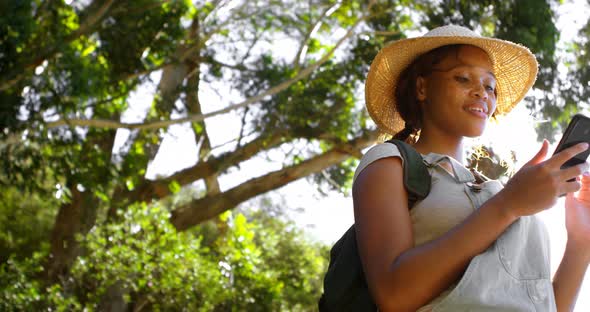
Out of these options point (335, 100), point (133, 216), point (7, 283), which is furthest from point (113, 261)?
point (335, 100)

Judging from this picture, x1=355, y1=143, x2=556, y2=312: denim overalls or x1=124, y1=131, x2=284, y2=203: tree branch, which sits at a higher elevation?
x1=124, y1=131, x2=284, y2=203: tree branch

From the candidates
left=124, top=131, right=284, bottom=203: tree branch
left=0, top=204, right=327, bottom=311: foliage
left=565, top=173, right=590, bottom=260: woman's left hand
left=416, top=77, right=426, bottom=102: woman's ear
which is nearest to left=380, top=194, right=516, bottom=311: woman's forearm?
left=565, top=173, right=590, bottom=260: woman's left hand

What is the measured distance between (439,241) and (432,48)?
0.76 metres

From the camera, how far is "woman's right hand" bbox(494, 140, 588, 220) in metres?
1.64

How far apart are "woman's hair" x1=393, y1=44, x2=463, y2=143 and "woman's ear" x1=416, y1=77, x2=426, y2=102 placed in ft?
0.05

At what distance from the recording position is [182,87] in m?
13.5

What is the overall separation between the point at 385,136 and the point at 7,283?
9.21 meters

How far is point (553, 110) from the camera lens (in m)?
11.4

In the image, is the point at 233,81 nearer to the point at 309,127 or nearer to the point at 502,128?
the point at 309,127

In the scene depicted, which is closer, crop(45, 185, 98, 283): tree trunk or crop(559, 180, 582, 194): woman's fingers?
crop(559, 180, 582, 194): woman's fingers

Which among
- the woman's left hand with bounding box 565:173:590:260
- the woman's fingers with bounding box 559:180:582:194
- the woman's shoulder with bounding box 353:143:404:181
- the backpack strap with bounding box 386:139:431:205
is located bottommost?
the woman's fingers with bounding box 559:180:582:194

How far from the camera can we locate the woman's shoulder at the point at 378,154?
6.04 ft

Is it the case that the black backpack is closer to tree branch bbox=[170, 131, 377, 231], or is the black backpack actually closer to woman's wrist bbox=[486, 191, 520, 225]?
woman's wrist bbox=[486, 191, 520, 225]

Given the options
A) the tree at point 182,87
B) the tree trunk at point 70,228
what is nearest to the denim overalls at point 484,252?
the tree at point 182,87
